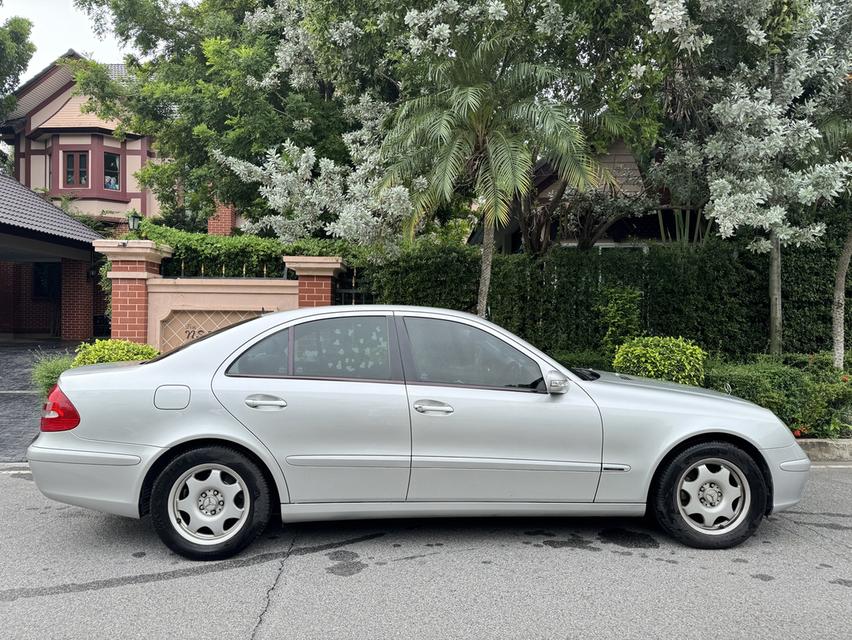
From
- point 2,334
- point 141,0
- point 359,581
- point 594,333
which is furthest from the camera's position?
point 2,334

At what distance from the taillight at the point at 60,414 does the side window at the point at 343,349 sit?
1333mm

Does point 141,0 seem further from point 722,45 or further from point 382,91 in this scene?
point 722,45

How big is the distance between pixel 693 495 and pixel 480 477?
1.40 metres

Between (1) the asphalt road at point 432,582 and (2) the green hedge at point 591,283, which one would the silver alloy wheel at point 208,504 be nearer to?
(1) the asphalt road at point 432,582

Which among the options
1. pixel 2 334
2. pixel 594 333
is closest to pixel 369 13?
pixel 594 333

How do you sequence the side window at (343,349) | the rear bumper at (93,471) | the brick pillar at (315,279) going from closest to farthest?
the rear bumper at (93,471) → the side window at (343,349) → the brick pillar at (315,279)

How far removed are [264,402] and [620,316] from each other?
6668 mm

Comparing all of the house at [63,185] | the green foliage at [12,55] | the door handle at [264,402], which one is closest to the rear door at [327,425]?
the door handle at [264,402]


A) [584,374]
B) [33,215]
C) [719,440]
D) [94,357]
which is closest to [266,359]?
[584,374]

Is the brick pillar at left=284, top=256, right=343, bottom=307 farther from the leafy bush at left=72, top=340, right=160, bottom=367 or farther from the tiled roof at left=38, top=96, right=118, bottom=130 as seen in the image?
the tiled roof at left=38, top=96, right=118, bottom=130

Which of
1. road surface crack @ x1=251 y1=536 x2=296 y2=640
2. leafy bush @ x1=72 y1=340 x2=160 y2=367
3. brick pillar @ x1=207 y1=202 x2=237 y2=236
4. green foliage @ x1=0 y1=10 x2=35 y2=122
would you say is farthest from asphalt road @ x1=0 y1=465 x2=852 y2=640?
green foliage @ x1=0 y1=10 x2=35 y2=122

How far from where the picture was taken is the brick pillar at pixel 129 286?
9.29 meters

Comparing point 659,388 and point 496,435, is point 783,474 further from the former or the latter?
point 496,435

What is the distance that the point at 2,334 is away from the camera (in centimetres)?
2125
